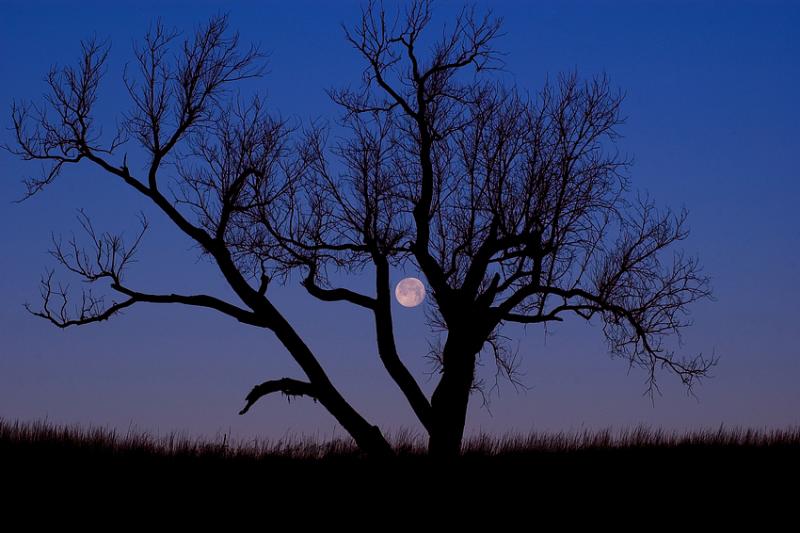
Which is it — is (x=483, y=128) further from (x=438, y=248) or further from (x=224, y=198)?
(x=224, y=198)

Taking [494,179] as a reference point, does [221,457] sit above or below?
below

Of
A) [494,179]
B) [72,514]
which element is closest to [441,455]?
[494,179]

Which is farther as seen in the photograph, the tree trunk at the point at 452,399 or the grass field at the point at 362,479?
the tree trunk at the point at 452,399

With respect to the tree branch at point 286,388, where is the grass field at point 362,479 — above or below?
below

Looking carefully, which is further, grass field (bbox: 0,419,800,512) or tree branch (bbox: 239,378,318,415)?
tree branch (bbox: 239,378,318,415)

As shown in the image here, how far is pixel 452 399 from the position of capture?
1964cm

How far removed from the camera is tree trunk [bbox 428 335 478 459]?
19.5 metres

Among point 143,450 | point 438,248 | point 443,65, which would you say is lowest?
point 143,450

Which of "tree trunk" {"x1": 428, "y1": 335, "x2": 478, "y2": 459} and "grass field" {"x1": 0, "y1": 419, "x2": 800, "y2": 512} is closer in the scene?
"grass field" {"x1": 0, "y1": 419, "x2": 800, "y2": 512}

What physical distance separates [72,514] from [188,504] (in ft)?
5.62

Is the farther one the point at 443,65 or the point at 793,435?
the point at 793,435

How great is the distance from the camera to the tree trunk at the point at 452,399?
769 inches

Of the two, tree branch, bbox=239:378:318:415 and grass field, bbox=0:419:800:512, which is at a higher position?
tree branch, bbox=239:378:318:415

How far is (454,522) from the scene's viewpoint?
49.7 ft
